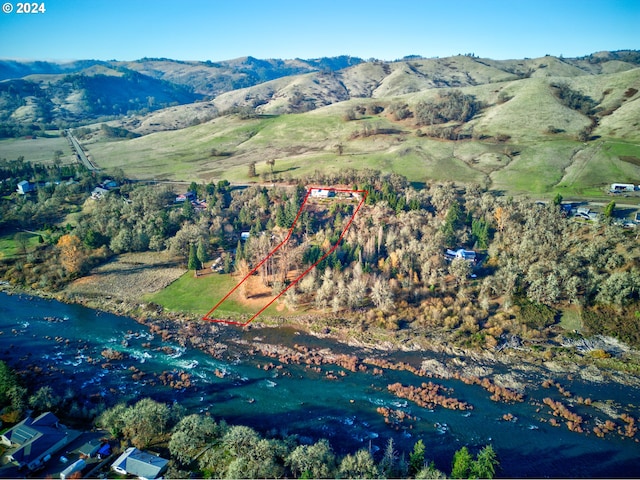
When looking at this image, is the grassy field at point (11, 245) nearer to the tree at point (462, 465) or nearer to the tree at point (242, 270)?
the tree at point (242, 270)

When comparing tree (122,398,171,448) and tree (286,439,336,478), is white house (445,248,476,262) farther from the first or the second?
tree (122,398,171,448)

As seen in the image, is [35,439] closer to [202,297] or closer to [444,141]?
[202,297]

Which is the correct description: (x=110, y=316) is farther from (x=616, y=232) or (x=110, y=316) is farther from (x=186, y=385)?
(x=616, y=232)

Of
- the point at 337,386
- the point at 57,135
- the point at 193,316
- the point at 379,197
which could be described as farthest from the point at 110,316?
the point at 57,135

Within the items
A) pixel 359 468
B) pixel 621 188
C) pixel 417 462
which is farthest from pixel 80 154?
pixel 621 188

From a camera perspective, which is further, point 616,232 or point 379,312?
point 616,232

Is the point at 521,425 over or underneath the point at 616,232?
underneath
